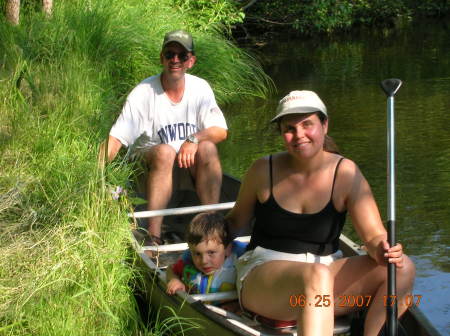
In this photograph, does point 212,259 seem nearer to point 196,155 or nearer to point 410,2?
point 196,155

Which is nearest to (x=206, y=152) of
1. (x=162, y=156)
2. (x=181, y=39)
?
(x=162, y=156)

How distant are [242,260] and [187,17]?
341 inches

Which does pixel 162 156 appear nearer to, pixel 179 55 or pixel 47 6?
pixel 179 55

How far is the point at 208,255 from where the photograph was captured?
13.5ft

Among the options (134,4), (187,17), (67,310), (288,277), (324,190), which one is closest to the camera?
(288,277)

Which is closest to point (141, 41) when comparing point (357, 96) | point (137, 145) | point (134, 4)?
point (134, 4)

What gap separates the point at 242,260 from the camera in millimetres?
3951

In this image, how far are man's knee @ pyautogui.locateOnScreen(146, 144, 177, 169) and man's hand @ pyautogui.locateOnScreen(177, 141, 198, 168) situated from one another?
0.19 feet

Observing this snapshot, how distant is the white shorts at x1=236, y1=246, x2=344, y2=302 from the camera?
3.81 m

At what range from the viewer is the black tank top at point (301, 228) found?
148 inches

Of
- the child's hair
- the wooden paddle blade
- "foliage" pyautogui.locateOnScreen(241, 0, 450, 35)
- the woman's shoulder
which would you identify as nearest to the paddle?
the wooden paddle blade

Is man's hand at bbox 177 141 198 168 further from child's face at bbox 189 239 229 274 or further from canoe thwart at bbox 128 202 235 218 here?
child's face at bbox 189 239 229 274
